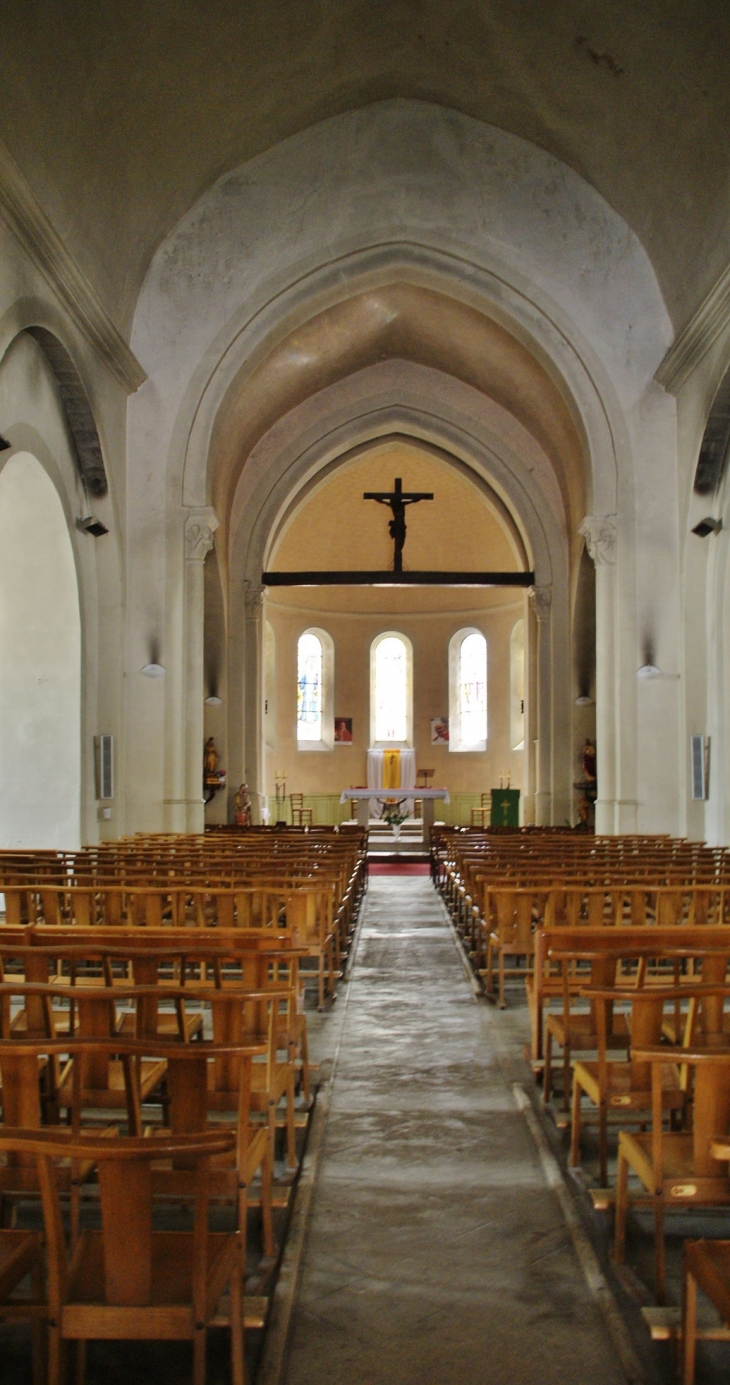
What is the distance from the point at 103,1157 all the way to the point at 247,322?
14859 millimetres

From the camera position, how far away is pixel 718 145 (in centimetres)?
1177

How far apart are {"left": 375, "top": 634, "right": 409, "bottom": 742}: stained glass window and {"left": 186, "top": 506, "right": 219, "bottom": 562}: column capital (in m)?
14.3

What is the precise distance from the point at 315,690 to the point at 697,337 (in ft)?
56.8

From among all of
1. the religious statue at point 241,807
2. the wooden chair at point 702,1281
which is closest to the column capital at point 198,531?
→ the religious statue at point 241,807

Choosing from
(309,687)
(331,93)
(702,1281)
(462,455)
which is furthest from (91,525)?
(309,687)

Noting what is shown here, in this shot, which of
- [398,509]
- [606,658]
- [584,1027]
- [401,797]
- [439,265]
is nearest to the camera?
[584,1027]

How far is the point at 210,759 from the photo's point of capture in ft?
61.1

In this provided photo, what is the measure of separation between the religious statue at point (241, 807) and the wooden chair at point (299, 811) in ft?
23.7

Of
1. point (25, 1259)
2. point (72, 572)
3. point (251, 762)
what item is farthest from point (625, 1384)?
point (251, 762)

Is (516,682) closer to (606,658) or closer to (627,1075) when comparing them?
(606,658)

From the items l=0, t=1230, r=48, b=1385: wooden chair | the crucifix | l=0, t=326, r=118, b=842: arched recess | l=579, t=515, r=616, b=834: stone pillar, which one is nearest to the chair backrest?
l=0, t=1230, r=48, b=1385: wooden chair

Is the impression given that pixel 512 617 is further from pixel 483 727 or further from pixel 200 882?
pixel 200 882

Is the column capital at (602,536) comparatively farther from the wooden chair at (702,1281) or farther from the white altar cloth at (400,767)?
the wooden chair at (702,1281)

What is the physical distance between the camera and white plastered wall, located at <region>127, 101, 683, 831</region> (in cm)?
1505
